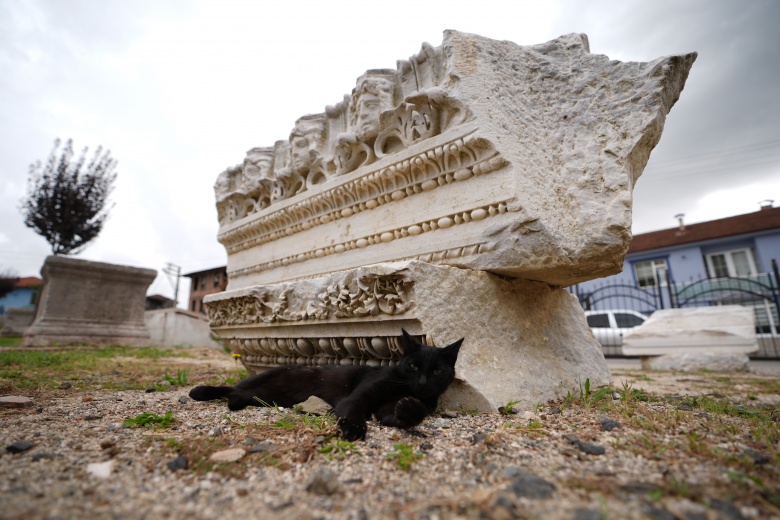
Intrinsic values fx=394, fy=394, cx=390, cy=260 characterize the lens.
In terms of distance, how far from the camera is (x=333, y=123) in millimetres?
3654

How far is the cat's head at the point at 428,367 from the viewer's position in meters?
1.98

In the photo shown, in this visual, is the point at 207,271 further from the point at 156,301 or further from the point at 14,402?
the point at 14,402

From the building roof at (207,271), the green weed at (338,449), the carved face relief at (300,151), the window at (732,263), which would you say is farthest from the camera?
the building roof at (207,271)

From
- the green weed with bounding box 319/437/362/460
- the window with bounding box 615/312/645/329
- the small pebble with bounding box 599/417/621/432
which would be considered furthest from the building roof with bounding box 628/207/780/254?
the green weed with bounding box 319/437/362/460

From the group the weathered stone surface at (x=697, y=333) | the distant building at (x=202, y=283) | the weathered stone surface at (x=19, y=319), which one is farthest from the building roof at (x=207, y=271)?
the weathered stone surface at (x=697, y=333)

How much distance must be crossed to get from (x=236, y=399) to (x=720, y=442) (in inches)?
94.4

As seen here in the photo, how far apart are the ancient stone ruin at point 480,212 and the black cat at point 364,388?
0.19 meters

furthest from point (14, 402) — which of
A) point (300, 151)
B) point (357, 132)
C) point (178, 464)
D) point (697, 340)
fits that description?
point (697, 340)

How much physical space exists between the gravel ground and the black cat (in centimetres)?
9

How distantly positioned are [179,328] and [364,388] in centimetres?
1065

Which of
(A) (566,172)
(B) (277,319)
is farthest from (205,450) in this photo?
(A) (566,172)

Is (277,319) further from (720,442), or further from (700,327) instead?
(700,327)

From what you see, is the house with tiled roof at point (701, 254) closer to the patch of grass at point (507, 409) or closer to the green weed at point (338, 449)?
the patch of grass at point (507, 409)

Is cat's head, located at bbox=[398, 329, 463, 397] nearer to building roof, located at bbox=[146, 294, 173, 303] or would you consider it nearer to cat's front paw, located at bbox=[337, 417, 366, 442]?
cat's front paw, located at bbox=[337, 417, 366, 442]
